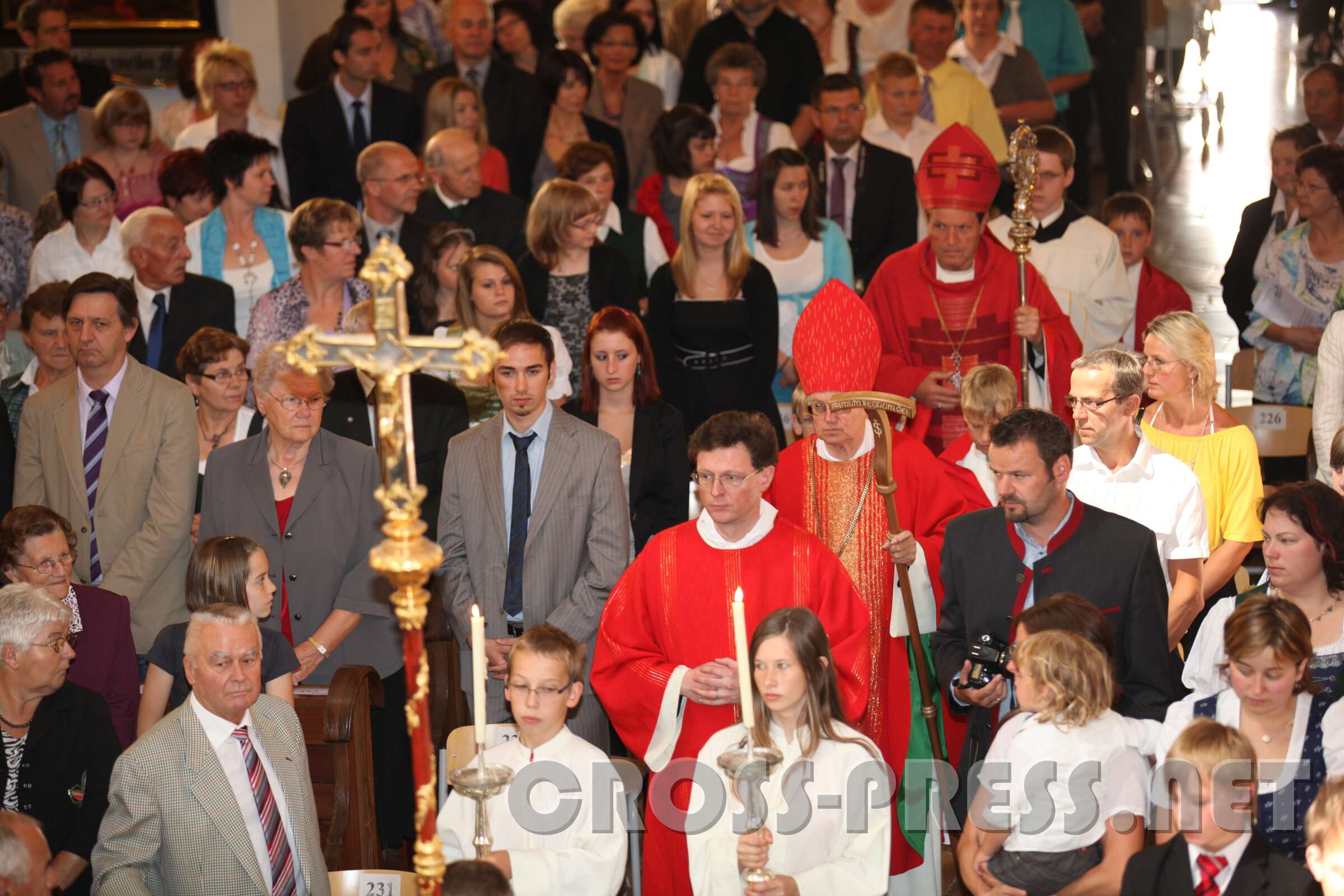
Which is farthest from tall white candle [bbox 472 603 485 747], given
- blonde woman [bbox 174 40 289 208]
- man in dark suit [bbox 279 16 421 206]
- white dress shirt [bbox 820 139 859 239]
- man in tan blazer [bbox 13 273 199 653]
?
man in dark suit [bbox 279 16 421 206]

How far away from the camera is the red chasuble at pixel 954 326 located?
6.69m

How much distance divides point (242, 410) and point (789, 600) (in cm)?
262

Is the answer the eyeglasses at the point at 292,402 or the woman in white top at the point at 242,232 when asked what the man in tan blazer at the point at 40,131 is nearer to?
the woman in white top at the point at 242,232

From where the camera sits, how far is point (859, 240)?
337 inches

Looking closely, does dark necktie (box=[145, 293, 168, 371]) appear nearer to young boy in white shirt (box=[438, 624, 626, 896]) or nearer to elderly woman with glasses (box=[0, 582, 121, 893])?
elderly woman with glasses (box=[0, 582, 121, 893])

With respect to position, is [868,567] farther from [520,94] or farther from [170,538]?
[520,94]

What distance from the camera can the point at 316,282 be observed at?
6.77 metres

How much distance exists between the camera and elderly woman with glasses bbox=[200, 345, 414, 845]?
5492mm

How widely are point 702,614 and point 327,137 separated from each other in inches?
200

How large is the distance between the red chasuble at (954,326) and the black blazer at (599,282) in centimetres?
111

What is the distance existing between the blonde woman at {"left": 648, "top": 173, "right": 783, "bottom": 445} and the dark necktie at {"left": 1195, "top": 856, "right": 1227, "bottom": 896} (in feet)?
11.9

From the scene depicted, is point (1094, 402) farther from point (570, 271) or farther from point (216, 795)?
point (216, 795)

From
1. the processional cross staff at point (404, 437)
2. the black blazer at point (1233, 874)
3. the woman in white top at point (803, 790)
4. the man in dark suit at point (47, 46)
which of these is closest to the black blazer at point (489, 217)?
the man in dark suit at point (47, 46)

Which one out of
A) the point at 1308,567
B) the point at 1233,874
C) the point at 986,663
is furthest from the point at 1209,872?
the point at 1308,567
